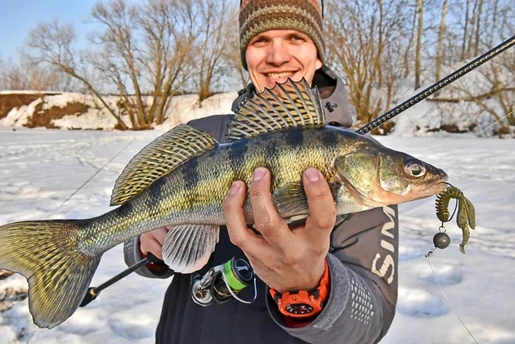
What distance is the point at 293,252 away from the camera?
1.18m

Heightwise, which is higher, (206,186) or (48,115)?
(48,115)

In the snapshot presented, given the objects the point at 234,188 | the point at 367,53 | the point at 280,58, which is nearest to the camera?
the point at 234,188

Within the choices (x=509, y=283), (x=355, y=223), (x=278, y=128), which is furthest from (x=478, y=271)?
(x=278, y=128)

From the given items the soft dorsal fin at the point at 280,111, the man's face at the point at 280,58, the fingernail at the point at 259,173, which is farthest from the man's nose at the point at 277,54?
the fingernail at the point at 259,173

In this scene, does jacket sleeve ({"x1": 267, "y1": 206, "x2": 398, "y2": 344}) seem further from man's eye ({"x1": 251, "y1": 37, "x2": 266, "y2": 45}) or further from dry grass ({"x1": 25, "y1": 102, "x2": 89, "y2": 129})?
dry grass ({"x1": 25, "y1": 102, "x2": 89, "y2": 129})

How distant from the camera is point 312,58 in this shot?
2139 millimetres

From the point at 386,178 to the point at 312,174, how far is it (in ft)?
0.88

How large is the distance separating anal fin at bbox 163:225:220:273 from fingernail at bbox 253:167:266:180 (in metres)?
0.29

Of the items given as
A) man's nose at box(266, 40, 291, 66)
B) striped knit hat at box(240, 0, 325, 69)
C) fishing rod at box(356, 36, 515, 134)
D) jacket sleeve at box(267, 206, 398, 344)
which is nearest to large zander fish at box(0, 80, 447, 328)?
jacket sleeve at box(267, 206, 398, 344)

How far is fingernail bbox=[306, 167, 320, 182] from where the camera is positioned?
1161 mm

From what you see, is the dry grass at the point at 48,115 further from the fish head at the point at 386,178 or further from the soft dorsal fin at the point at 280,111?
the fish head at the point at 386,178

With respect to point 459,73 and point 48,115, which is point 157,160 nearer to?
point 459,73

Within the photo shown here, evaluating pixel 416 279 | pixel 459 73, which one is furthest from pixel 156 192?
pixel 416 279

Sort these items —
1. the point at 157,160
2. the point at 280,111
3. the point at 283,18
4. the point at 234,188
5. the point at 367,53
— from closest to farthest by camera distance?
the point at 234,188 → the point at 280,111 → the point at 157,160 → the point at 283,18 → the point at 367,53
